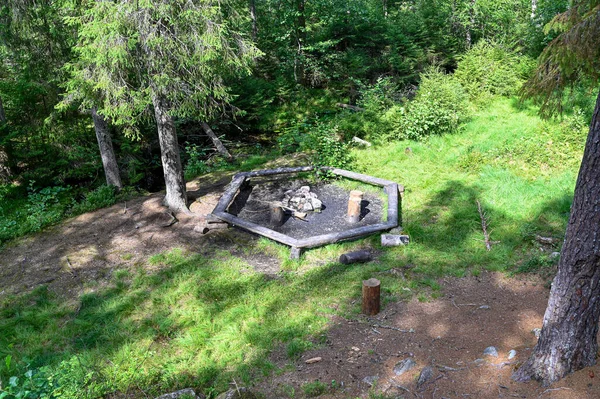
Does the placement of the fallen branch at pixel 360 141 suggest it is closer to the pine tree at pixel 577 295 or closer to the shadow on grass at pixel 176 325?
the shadow on grass at pixel 176 325

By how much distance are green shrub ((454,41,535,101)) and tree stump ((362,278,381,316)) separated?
37.5 ft

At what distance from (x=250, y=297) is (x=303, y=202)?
142 inches

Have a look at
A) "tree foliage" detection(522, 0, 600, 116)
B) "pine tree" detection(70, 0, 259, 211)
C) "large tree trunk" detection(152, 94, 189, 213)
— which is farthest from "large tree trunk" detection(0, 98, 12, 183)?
"tree foliage" detection(522, 0, 600, 116)

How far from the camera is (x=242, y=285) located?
283 inches

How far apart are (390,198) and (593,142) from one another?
6005 mm

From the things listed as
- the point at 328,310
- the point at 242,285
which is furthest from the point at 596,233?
the point at 242,285

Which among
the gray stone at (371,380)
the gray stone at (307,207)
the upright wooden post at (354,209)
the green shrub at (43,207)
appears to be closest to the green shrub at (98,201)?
the green shrub at (43,207)

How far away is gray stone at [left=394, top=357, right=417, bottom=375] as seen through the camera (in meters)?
4.88

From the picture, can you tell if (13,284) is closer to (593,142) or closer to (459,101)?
(593,142)

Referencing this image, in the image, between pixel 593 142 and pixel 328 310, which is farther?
pixel 328 310

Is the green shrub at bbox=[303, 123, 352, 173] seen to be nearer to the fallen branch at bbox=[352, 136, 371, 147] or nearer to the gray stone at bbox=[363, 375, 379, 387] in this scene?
the fallen branch at bbox=[352, 136, 371, 147]

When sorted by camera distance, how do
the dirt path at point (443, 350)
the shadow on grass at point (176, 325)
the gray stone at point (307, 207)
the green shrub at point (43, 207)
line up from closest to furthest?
the dirt path at point (443, 350), the shadow on grass at point (176, 325), the gray stone at point (307, 207), the green shrub at point (43, 207)

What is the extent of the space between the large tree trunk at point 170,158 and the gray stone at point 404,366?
684 cm

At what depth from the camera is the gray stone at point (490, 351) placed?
15.8 ft
